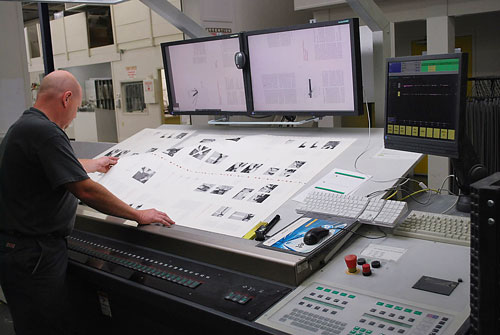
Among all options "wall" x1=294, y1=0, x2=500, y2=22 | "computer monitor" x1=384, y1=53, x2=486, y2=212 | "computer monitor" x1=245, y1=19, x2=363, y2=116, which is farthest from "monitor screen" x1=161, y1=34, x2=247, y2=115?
"wall" x1=294, y1=0, x2=500, y2=22

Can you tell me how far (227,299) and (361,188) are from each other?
731 millimetres

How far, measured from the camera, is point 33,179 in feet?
6.15

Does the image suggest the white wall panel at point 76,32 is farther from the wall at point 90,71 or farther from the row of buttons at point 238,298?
the row of buttons at point 238,298

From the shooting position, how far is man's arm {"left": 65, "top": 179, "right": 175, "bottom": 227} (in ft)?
5.93

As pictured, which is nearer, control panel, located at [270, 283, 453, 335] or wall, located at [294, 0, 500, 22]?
control panel, located at [270, 283, 453, 335]

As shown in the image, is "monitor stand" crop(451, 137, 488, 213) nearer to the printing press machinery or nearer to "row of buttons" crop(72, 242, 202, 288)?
the printing press machinery

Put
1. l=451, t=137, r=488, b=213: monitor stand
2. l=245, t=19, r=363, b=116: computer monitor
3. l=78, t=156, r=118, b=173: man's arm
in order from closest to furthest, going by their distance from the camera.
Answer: l=451, t=137, r=488, b=213: monitor stand, l=245, t=19, r=363, b=116: computer monitor, l=78, t=156, r=118, b=173: man's arm

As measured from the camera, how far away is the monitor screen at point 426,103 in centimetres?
168

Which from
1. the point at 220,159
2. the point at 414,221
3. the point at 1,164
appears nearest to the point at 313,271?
the point at 414,221

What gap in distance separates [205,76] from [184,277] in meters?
1.47

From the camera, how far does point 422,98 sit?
1789 millimetres

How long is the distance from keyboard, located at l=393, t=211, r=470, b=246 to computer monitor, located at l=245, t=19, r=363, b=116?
0.66m

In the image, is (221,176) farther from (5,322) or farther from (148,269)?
(5,322)

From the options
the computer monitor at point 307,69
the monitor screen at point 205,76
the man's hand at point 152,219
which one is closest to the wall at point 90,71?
the monitor screen at point 205,76
